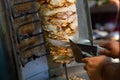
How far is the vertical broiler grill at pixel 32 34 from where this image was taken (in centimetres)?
107

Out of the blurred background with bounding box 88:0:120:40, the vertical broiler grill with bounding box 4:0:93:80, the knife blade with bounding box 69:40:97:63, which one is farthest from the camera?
the blurred background with bounding box 88:0:120:40

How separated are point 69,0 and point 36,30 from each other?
0.93 ft

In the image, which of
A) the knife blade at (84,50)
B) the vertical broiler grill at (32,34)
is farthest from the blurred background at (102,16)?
the knife blade at (84,50)

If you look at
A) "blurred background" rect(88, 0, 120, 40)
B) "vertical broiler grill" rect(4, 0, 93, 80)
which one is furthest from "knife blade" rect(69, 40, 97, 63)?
"blurred background" rect(88, 0, 120, 40)

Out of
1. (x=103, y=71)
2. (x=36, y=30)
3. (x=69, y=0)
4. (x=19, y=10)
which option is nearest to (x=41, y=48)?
(x=36, y=30)

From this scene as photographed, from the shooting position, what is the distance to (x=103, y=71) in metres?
0.59

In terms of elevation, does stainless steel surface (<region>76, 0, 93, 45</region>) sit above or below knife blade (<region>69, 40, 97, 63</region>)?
above

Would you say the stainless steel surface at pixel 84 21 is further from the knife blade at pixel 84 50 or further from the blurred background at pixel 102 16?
the blurred background at pixel 102 16

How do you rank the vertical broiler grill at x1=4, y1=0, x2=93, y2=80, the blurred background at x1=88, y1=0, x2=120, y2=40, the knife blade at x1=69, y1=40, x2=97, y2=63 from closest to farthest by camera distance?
1. the knife blade at x1=69, y1=40, x2=97, y2=63
2. the vertical broiler grill at x1=4, y1=0, x2=93, y2=80
3. the blurred background at x1=88, y1=0, x2=120, y2=40

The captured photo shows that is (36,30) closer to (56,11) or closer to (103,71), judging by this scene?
(56,11)

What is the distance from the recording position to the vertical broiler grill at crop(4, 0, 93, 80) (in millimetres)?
1065

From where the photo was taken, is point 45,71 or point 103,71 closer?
point 103,71

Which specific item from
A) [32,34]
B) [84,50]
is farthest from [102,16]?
[84,50]

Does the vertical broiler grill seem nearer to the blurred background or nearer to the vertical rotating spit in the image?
the vertical rotating spit
